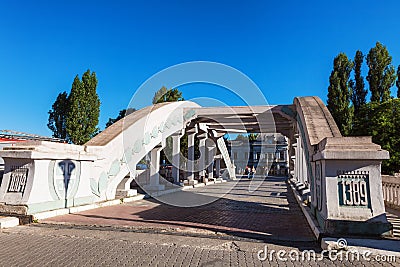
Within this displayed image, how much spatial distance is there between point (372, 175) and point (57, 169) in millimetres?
7629

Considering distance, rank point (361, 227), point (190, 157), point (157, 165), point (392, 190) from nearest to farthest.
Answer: point (361, 227)
point (392, 190)
point (157, 165)
point (190, 157)

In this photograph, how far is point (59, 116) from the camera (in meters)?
26.2

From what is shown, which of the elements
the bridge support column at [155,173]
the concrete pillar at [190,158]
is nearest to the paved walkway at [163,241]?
the bridge support column at [155,173]

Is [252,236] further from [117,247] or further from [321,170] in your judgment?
[117,247]

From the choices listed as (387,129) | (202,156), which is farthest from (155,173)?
(387,129)

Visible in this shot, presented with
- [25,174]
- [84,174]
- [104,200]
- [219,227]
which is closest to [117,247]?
[219,227]

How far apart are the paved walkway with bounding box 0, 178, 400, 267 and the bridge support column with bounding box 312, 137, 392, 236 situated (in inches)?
27.4

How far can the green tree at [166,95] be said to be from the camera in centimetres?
2182

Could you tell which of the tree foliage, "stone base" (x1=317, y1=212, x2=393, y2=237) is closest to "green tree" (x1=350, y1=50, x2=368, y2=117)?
the tree foliage

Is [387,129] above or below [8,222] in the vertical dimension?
above

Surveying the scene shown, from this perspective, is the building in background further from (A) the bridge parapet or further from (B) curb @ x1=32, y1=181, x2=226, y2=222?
(A) the bridge parapet

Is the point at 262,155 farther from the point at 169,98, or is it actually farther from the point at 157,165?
the point at 157,165

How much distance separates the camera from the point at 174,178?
17.6m

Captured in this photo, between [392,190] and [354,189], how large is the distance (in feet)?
12.8
